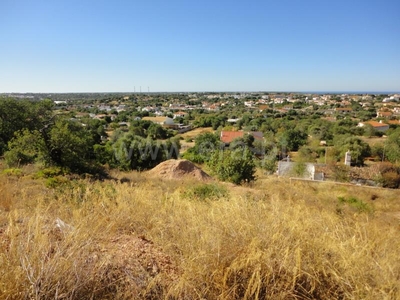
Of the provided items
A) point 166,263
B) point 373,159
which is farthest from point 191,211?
point 373,159

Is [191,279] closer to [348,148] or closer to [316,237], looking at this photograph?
[316,237]

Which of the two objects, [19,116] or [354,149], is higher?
[19,116]

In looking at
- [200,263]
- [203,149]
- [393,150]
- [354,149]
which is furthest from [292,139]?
[200,263]

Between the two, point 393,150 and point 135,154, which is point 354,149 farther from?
point 135,154

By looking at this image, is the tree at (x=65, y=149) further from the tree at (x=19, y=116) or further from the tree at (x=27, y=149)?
the tree at (x=19, y=116)

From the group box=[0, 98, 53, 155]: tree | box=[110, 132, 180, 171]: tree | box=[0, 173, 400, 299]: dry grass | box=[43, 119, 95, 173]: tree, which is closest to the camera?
box=[0, 173, 400, 299]: dry grass

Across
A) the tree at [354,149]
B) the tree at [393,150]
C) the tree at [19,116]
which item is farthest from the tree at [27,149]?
the tree at [393,150]

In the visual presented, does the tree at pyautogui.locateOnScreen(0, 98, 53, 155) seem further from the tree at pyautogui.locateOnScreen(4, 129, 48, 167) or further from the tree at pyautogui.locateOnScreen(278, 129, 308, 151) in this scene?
the tree at pyautogui.locateOnScreen(278, 129, 308, 151)

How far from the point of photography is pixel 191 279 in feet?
5.41

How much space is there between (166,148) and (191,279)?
708 inches

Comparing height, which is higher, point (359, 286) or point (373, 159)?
point (359, 286)

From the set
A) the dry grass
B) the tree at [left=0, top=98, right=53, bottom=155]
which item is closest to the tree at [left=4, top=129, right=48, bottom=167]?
the tree at [left=0, top=98, right=53, bottom=155]

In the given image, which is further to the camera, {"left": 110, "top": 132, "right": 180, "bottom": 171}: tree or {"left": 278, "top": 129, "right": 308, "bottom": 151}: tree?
{"left": 278, "top": 129, "right": 308, "bottom": 151}: tree

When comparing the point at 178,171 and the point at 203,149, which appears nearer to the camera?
the point at 178,171
